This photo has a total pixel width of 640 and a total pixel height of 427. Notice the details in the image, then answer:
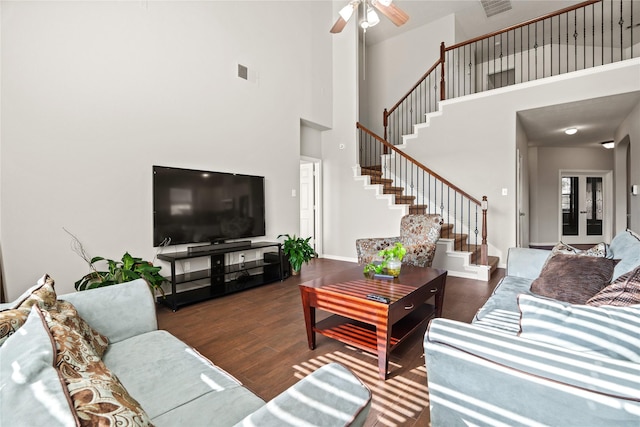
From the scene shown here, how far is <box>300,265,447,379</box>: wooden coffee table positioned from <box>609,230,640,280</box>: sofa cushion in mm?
1134

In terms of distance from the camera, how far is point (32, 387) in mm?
616

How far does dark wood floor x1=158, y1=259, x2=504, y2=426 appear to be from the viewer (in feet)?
5.99

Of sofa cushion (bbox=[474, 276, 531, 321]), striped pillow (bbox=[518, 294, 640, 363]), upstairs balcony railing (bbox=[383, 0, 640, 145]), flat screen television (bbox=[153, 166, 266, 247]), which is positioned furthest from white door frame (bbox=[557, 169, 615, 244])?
striped pillow (bbox=[518, 294, 640, 363])

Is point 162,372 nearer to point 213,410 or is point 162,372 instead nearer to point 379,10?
point 213,410

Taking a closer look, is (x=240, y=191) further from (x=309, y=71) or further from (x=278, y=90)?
(x=309, y=71)

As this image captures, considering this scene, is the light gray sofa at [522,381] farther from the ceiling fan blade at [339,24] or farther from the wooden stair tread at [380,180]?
the wooden stair tread at [380,180]

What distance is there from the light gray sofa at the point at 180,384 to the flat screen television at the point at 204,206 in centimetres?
Result: 206

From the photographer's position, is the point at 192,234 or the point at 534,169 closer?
the point at 192,234

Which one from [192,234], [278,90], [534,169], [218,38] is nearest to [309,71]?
[278,90]

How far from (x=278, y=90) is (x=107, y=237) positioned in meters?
3.32

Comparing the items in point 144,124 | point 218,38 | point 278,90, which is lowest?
point 144,124

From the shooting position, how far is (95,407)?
60 cm

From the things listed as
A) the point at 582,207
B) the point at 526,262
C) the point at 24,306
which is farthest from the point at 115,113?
the point at 582,207

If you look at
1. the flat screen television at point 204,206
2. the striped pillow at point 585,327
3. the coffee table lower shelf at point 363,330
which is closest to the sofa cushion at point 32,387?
the striped pillow at point 585,327
